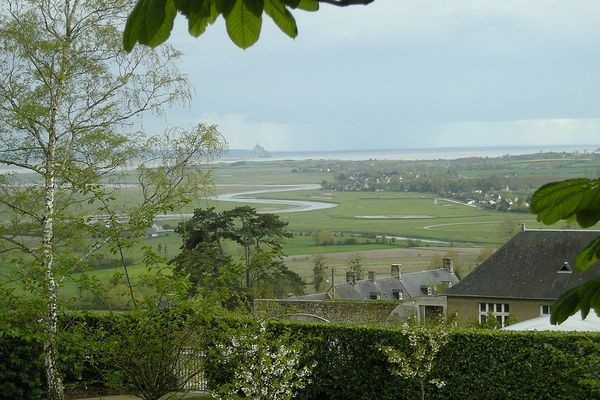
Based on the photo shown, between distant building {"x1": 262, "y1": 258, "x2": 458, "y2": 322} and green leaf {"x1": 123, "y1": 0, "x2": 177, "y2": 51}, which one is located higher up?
green leaf {"x1": 123, "y1": 0, "x2": 177, "y2": 51}

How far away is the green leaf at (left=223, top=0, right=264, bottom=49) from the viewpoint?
1714mm

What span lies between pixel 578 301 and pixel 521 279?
31552 millimetres

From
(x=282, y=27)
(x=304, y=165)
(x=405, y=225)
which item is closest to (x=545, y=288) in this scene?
(x=282, y=27)

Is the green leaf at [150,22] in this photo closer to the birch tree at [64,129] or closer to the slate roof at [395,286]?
the birch tree at [64,129]

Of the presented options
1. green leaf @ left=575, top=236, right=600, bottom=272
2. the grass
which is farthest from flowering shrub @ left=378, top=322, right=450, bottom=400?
the grass

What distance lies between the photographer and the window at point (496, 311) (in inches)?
1300

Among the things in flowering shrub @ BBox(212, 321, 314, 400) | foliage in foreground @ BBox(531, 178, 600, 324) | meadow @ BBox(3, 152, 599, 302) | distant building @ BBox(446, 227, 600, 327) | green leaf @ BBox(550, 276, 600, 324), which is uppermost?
foliage in foreground @ BBox(531, 178, 600, 324)

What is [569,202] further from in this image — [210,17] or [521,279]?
[521,279]

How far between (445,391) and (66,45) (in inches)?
399

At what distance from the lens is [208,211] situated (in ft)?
123

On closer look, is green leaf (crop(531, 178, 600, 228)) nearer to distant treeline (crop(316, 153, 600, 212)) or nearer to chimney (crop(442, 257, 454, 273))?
chimney (crop(442, 257, 454, 273))

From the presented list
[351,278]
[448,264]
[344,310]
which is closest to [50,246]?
[344,310]

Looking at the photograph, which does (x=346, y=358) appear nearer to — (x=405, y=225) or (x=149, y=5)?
(x=149, y=5)

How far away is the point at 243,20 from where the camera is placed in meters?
1.76
